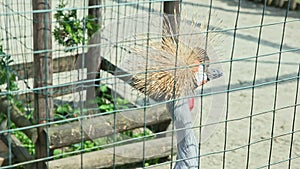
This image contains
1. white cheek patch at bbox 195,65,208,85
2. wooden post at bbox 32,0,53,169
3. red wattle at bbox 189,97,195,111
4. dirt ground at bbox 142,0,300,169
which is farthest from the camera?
wooden post at bbox 32,0,53,169

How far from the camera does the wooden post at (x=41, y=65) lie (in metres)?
2.90

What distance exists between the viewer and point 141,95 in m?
2.71

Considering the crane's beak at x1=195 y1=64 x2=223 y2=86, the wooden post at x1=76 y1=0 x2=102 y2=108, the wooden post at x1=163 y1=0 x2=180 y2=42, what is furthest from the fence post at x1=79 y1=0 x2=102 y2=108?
the crane's beak at x1=195 y1=64 x2=223 y2=86

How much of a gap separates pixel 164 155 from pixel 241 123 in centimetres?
101

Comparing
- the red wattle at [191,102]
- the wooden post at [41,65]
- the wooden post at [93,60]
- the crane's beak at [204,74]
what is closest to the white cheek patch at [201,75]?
the crane's beak at [204,74]

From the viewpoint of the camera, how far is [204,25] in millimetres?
2445

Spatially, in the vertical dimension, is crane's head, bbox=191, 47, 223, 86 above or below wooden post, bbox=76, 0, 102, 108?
above

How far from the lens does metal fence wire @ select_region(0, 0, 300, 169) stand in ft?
7.70

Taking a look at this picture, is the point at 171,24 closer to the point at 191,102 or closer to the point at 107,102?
the point at 191,102

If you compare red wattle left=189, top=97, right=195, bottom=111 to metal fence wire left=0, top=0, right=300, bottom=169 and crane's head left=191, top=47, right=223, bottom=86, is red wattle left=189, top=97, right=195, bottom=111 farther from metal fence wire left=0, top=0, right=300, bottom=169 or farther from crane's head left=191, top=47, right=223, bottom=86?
crane's head left=191, top=47, right=223, bottom=86

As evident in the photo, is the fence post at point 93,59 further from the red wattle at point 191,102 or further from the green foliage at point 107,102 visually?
the red wattle at point 191,102

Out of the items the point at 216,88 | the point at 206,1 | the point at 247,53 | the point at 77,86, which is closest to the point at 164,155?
the point at 77,86

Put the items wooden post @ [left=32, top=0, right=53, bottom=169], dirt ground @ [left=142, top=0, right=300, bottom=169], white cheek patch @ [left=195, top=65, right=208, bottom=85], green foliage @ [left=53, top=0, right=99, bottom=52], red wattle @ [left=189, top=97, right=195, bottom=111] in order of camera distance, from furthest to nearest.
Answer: green foliage @ [left=53, top=0, right=99, bottom=52] → wooden post @ [left=32, top=0, right=53, bottom=169] → dirt ground @ [left=142, top=0, right=300, bottom=169] → red wattle @ [left=189, top=97, right=195, bottom=111] → white cheek patch @ [left=195, top=65, right=208, bottom=85]

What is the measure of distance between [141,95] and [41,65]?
2.08 feet
